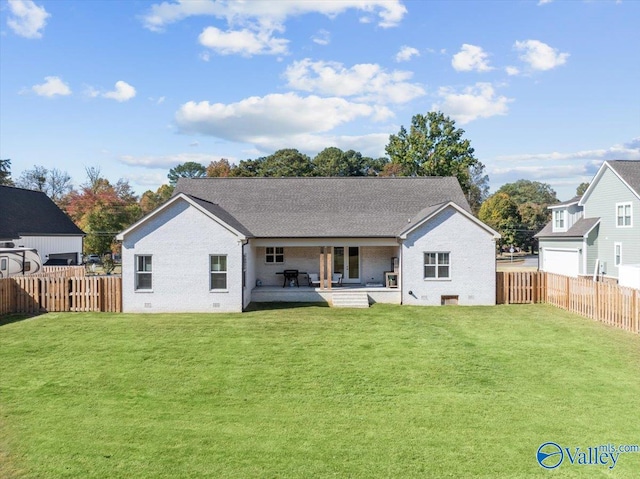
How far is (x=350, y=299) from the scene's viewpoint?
2138cm

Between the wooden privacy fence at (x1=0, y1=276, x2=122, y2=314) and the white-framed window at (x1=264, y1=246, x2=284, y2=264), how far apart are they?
319 inches

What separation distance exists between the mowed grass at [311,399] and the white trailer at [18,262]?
845cm

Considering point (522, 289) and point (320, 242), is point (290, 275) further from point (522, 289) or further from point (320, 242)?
point (522, 289)

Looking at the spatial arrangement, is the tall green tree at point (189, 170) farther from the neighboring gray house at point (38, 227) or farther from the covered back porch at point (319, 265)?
the covered back porch at point (319, 265)

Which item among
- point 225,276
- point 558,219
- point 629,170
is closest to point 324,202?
point 225,276

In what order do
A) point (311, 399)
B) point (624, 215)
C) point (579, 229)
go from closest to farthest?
1. point (311, 399)
2. point (624, 215)
3. point (579, 229)

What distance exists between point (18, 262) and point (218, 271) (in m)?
12.6

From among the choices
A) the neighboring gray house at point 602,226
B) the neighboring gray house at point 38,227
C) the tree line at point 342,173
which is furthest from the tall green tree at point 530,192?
the neighboring gray house at point 38,227

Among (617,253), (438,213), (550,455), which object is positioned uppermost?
(438,213)

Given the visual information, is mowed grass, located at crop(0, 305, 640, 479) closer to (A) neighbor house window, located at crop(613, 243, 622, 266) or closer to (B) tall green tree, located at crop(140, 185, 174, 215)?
(A) neighbor house window, located at crop(613, 243, 622, 266)

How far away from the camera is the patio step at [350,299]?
69.4 feet

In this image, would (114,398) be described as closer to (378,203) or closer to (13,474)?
(13,474)

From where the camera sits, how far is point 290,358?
12617 millimetres

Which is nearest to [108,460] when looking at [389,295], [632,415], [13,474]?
[13,474]
